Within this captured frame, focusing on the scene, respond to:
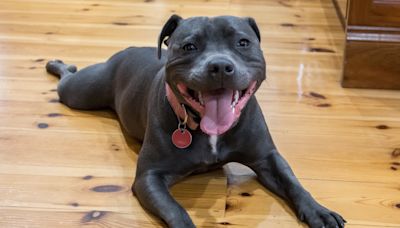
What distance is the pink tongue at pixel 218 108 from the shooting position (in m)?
1.69

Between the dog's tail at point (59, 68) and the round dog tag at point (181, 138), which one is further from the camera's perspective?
the dog's tail at point (59, 68)

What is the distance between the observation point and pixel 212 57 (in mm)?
1637

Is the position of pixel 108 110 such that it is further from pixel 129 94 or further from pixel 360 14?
pixel 360 14

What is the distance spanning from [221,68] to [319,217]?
51cm

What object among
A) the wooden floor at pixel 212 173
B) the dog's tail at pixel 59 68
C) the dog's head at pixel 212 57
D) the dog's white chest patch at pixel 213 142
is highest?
the dog's head at pixel 212 57

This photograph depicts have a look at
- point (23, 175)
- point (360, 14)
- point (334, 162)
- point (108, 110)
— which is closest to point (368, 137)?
point (334, 162)

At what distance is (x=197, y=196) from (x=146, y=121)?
1.01ft

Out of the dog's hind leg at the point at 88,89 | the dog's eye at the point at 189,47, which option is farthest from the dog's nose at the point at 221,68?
the dog's hind leg at the point at 88,89

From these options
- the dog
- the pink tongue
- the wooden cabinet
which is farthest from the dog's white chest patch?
the wooden cabinet

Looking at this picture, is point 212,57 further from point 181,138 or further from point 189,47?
point 181,138

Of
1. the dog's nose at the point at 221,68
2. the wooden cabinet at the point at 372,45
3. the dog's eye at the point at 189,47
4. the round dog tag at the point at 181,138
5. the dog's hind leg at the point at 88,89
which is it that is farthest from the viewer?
the wooden cabinet at the point at 372,45

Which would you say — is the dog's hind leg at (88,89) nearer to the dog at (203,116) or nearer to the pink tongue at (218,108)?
the dog at (203,116)

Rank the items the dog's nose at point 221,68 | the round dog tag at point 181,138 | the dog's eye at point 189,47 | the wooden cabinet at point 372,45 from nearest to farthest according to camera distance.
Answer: the dog's nose at point 221,68 < the dog's eye at point 189,47 < the round dog tag at point 181,138 < the wooden cabinet at point 372,45

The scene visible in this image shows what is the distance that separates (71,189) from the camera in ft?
6.42
